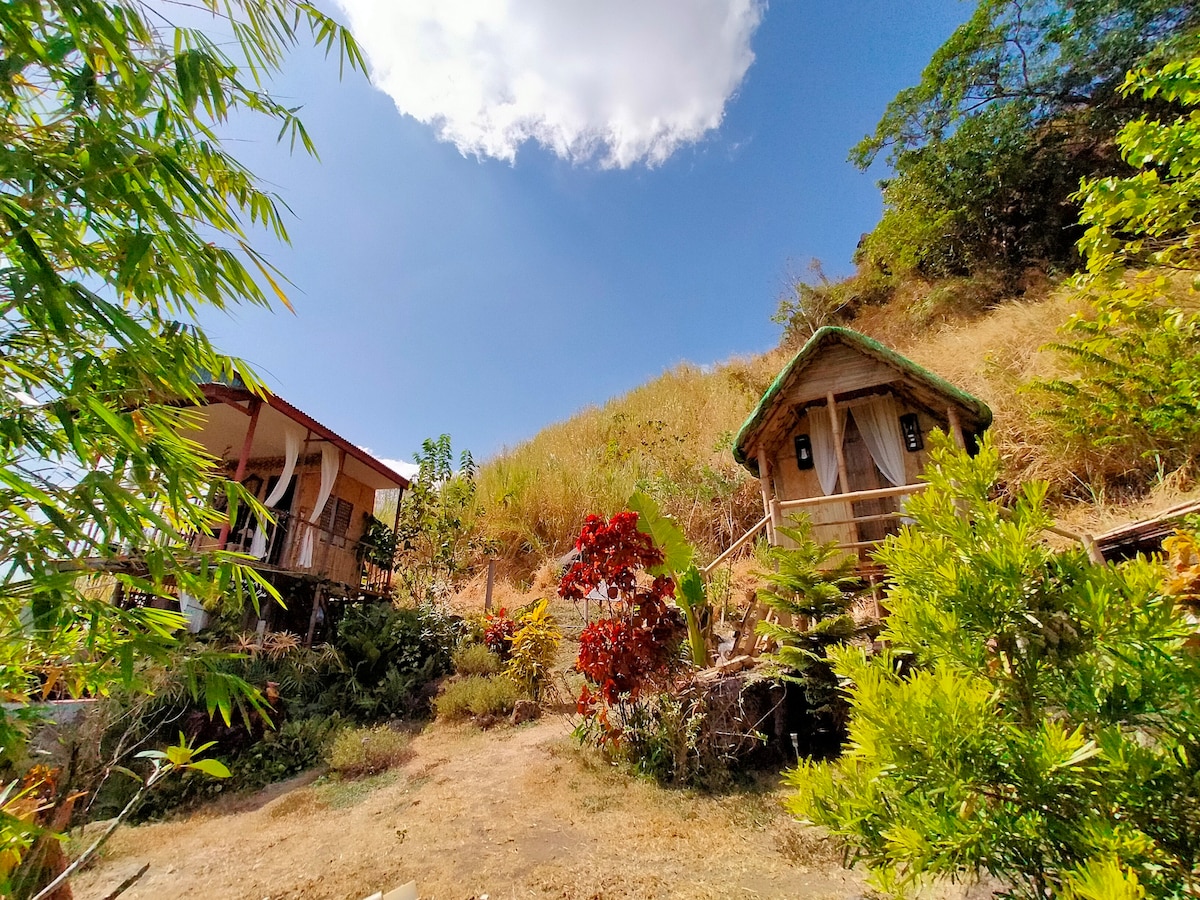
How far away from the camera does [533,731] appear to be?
6.63 metres

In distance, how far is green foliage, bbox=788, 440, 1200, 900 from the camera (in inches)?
45.4

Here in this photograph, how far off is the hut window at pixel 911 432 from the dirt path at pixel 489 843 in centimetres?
565

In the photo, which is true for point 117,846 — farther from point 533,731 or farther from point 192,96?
point 192,96

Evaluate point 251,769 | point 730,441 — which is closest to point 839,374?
point 730,441

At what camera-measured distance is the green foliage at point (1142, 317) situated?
3385 mm

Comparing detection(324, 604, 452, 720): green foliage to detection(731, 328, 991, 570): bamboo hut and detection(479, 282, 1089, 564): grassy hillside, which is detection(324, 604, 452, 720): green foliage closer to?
detection(479, 282, 1089, 564): grassy hillside

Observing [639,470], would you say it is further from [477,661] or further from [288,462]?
[288,462]

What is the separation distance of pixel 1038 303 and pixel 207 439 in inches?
736

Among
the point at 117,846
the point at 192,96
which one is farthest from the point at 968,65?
the point at 117,846

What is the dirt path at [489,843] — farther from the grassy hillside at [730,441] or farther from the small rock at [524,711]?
the grassy hillside at [730,441]

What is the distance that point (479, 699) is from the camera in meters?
7.32

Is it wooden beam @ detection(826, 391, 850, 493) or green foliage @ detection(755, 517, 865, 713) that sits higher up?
wooden beam @ detection(826, 391, 850, 493)

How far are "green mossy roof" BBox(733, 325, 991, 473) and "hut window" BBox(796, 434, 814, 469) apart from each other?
85 cm

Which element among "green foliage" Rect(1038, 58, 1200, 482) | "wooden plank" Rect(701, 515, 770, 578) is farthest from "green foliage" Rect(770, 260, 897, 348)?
"wooden plank" Rect(701, 515, 770, 578)
